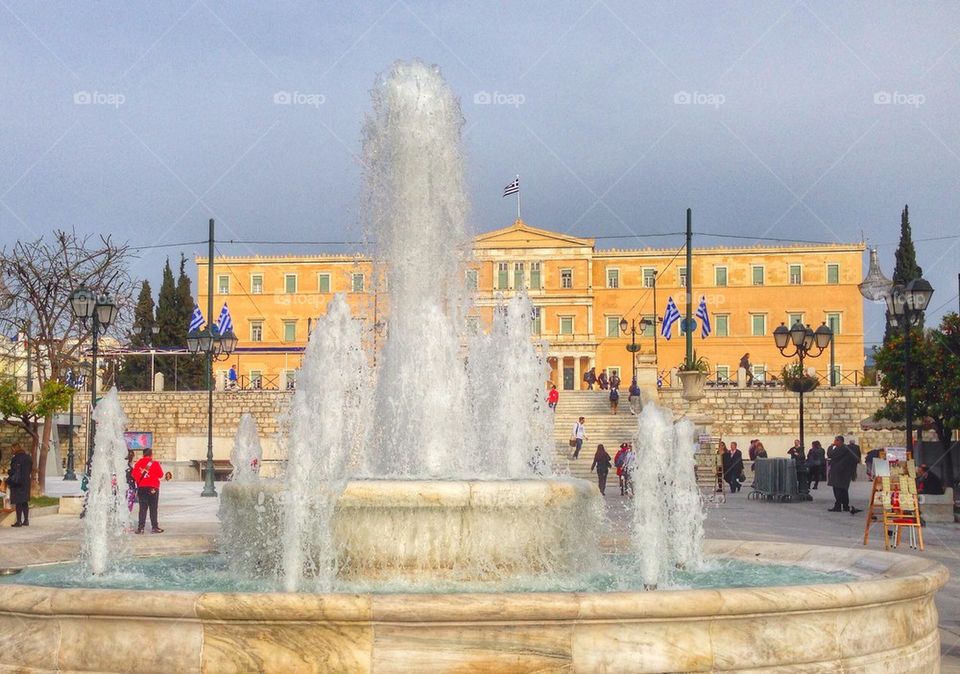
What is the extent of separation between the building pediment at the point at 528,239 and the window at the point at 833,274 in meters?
14.6

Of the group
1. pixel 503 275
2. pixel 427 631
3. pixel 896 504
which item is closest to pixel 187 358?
pixel 503 275

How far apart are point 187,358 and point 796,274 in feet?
121

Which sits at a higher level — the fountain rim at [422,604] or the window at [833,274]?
the window at [833,274]

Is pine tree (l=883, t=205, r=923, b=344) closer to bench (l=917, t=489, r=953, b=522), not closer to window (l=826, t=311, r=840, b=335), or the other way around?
window (l=826, t=311, r=840, b=335)

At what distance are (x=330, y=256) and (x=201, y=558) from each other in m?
62.7

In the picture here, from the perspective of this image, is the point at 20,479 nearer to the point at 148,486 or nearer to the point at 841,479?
the point at 148,486

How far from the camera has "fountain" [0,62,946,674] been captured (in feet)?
17.4

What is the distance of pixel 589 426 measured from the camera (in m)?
37.7

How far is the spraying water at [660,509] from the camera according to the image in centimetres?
792

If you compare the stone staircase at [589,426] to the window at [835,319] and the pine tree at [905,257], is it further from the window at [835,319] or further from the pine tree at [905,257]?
the window at [835,319]

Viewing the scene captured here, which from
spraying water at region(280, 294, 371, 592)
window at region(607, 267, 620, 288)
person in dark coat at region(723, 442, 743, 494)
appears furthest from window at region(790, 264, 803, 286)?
spraying water at region(280, 294, 371, 592)

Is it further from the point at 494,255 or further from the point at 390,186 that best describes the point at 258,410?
the point at 390,186

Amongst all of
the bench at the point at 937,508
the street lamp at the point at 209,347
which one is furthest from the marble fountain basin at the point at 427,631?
the street lamp at the point at 209,347

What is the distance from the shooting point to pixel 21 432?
132 ft
